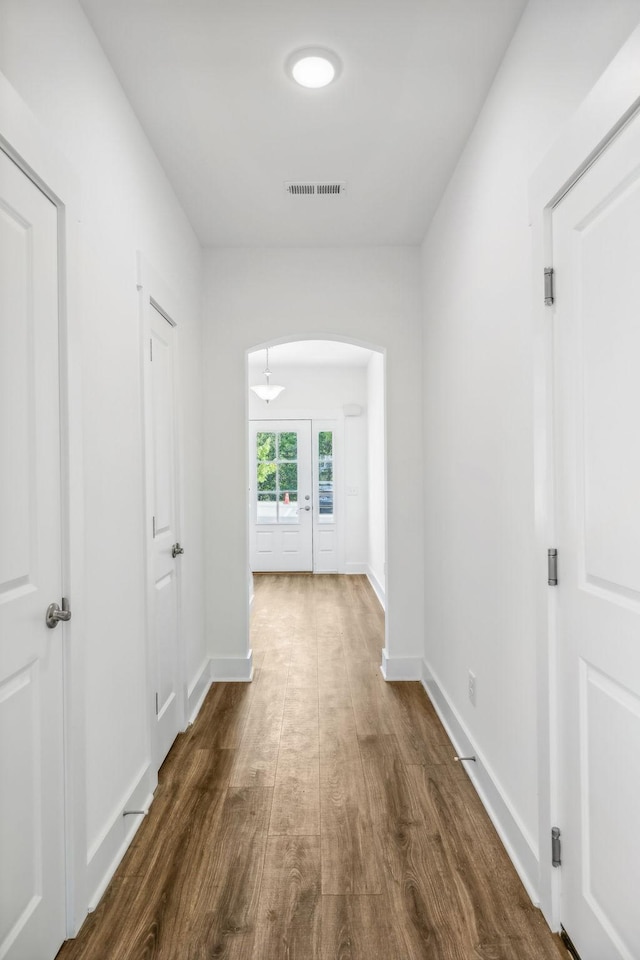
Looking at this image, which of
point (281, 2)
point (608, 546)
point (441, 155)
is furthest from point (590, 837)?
point (441, 155)

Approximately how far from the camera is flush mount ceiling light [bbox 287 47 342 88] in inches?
78.7

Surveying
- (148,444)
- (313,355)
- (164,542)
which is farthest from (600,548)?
(313,355)

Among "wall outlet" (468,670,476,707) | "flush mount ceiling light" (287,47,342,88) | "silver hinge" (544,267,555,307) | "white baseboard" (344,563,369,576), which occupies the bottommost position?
"white baseboard" (344,563,369,576)

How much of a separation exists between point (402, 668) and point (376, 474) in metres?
3.22

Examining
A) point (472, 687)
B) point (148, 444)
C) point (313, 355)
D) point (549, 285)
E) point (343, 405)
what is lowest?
point (472, 687)

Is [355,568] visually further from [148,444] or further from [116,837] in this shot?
[116,837]

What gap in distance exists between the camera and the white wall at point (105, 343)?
5.19ft

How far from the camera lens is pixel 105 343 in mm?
1987

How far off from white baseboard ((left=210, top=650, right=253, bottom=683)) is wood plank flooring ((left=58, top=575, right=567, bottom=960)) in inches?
11.5

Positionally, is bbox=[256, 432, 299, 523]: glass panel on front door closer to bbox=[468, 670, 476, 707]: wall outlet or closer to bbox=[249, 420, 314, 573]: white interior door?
bbox=[249, 420, 314, 573]: white interior door

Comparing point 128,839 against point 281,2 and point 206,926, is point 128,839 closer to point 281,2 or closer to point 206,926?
point 206,926

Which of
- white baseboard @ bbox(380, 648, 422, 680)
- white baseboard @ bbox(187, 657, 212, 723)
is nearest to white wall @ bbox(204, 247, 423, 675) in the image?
white baseboard @ bbox(380, 648, 422, 680)

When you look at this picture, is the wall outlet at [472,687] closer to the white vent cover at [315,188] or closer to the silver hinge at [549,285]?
the silver hinge at [549,285]

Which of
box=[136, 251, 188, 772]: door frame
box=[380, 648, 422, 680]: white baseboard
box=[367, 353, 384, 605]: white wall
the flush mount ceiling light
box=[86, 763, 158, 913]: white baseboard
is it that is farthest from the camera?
box=[367, 353, 384, 605]: white wall
